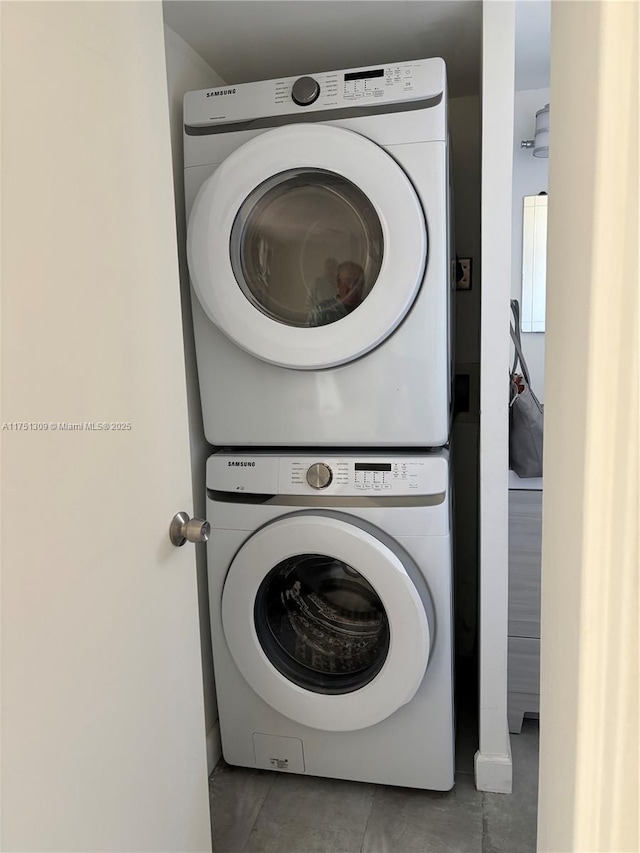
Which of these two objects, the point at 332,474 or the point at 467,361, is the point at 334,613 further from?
the point at 467,361

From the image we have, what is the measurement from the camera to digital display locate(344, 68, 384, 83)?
1449 millimetres

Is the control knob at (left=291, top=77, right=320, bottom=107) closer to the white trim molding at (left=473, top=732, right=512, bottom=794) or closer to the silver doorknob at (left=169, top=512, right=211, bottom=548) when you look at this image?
the silver doorknob at (left=169, top=512, right=211, bottom=548)

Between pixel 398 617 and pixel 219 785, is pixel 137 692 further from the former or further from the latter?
pixel 219 785

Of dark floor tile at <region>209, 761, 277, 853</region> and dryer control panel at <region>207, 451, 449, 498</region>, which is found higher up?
dryer control panel at <region>207, 451, 449, 498</region>

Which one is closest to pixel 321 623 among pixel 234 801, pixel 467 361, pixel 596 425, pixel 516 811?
pixel 234 801

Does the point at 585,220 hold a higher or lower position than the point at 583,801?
higher

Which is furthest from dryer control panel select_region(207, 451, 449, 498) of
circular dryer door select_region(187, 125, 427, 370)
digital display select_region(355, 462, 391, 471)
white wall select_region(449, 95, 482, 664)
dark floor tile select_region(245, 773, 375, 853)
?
dark floor tile select_region(245, 773, 375, 853)

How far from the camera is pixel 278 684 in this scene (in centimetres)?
162

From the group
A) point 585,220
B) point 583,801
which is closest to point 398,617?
point 583,801

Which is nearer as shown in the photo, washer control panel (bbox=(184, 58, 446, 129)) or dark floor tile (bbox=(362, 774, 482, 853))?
washer control panel (bbox=(184, 58, 446, 129))

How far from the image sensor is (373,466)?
155cm

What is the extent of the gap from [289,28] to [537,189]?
0.98m

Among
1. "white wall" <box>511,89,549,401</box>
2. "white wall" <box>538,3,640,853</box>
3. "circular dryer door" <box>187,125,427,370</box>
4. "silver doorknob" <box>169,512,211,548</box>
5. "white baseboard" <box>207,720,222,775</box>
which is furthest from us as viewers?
"white wall" <box>511,89,549,401</box>

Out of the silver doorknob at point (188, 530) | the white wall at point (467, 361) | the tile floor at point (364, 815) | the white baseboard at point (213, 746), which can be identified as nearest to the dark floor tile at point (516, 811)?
the tile floor at point (364, 815)
